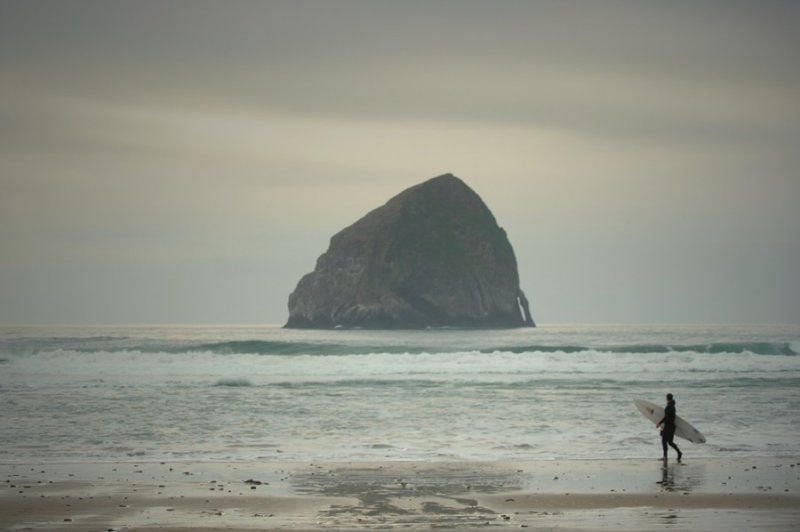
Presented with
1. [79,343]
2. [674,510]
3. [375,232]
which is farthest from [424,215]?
[674,510]

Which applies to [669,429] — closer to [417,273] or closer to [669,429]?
[669,429]

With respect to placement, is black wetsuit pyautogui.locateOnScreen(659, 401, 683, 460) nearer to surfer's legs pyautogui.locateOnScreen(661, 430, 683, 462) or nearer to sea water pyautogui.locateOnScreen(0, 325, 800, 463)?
surfer's legs pyautogui.locateOnScreen(661, 430, 683, 462)

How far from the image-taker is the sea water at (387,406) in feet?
63.0

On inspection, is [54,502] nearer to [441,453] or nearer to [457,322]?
[441,453]

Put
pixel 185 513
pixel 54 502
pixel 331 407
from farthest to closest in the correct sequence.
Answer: pixel 331 407 → pixel 54 502 → pixel 185 513

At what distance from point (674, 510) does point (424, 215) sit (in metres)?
168

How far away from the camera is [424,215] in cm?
17912

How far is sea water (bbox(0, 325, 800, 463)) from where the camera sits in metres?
19.2

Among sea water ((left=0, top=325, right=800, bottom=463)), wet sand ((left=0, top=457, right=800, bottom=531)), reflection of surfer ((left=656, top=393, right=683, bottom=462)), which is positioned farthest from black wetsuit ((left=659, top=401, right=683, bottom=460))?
sea water ((left=0, top=325, right=800, bottom=463))

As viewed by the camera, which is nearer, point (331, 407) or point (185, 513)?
point (185, 513)

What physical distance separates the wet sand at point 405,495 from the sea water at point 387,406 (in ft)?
5.16

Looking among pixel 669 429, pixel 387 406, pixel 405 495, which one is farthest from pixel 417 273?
pixel 405 495

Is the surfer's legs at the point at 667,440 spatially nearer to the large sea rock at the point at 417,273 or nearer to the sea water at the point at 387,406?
the sea water at the point at 387,406

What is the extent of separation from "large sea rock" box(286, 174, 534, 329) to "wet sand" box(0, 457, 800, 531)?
136142 millimetres
